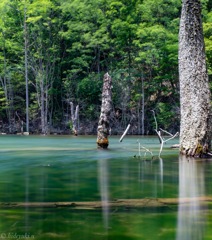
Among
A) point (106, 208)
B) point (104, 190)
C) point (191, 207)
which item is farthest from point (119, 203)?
point (104, 190)

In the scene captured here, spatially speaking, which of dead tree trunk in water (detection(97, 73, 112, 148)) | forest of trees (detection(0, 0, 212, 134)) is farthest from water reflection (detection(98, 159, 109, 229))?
forest of trees (detection(0, 0, 212, 134))

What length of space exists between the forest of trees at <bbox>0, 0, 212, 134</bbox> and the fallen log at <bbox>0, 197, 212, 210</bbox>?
27.1 m

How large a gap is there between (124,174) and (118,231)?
450cm

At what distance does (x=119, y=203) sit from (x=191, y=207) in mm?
798

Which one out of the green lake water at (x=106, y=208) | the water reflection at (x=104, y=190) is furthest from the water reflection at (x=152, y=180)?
the water reflection at (x=104, y=190)

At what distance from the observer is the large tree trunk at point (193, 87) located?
11719 mm

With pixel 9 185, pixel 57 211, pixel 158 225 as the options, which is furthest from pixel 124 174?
pixel 158 225

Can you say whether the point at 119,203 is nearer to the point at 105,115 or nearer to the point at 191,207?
the point at 191,207

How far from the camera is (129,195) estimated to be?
538cm

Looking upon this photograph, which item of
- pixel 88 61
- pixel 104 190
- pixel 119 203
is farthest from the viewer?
pixel 88 61

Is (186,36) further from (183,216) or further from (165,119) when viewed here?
(165,119)

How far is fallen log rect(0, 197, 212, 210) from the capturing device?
455cm

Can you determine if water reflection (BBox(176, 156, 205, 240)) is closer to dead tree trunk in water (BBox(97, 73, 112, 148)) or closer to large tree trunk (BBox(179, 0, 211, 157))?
large tree trunk (BBox(179, 0, 211, 157))

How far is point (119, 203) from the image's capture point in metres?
4.79
